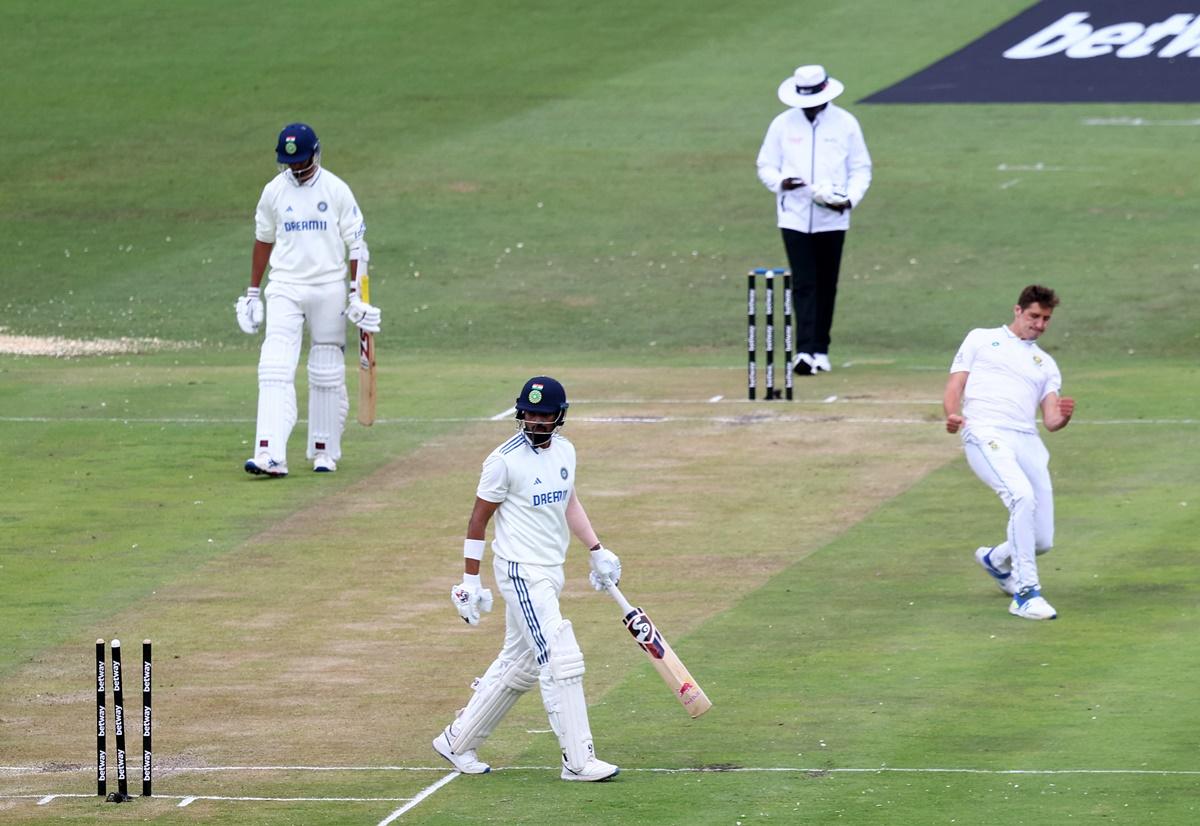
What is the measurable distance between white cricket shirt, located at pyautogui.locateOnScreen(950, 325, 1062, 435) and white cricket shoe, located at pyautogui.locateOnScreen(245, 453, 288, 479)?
18.6 feet

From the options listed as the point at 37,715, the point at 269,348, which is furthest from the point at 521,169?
the point at 37,715

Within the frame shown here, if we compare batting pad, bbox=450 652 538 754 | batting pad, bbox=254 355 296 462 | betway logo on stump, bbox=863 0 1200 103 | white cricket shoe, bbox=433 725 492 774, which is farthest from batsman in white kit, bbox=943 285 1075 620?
betway logo on stump, bbox=863 0 1200 103

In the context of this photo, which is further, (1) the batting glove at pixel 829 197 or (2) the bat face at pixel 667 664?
(1) the batting glove at pixel 829 197

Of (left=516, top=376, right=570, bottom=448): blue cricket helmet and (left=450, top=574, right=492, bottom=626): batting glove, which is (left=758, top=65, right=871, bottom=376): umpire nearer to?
(left=516, top=376, right=570, bottom=448): blue cricket helmet

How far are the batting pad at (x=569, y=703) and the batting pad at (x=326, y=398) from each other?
7.35 metres

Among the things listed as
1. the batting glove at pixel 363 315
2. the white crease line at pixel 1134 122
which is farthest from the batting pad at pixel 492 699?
the white crease line at pixel 1134 122

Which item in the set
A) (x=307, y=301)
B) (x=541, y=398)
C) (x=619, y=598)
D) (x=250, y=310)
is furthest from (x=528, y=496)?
(x=250, y=310)

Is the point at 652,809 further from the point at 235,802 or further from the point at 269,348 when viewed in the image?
the point at 269,348

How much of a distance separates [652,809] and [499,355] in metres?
Result: 13.6

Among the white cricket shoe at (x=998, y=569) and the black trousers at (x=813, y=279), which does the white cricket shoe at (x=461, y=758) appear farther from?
the black trousers at (x=813, y=279)

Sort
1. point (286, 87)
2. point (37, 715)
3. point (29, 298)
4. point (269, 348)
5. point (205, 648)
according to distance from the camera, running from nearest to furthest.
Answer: point (37, 715) < point (205, 648) < point (269, 348) < point (29, 298) < point (286, 87)

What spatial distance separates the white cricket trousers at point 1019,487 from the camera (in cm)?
1388

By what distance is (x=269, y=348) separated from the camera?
704 inches

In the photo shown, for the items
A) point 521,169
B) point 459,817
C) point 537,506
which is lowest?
point 459,817
